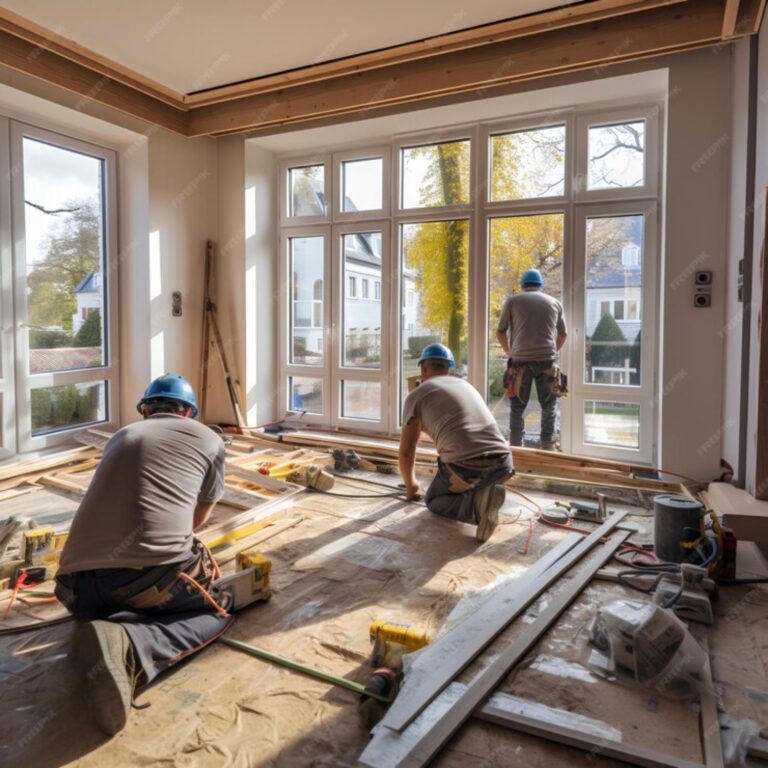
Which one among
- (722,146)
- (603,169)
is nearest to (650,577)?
(722,146)

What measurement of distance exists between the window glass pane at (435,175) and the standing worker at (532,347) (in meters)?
1.14

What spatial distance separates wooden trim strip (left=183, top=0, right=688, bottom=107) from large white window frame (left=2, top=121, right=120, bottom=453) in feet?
3.64

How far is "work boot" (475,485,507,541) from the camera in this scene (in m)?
3.31

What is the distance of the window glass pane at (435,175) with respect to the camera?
5359 mm

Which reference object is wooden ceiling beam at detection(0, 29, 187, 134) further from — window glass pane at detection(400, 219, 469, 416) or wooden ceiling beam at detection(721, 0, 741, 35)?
wooden ceiling beam at detection(721, 0, 741, 35)

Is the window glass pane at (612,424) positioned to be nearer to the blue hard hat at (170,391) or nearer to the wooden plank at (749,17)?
the wooden plank at (749,17)

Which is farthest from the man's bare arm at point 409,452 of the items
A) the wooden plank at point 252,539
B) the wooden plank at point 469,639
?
the wooden plank at point 469,639

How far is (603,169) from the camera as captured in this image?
480 centimetres

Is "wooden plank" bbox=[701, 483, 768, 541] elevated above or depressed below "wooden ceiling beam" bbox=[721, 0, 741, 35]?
below

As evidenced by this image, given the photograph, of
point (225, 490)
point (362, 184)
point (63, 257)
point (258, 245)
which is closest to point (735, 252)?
point (362, 184)

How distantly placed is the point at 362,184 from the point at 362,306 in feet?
4.07

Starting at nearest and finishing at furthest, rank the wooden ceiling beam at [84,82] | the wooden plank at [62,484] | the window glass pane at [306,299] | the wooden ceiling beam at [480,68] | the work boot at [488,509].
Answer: the work boot at [488,509] < the wooden ceiling beam at [480,68] < the wooden plank at [62,484] < the wooden ceiling beam at [84,82] < the window glass pane at [306,299]

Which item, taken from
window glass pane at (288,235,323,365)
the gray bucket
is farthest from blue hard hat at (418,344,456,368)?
window glass pane at (288,235,323,365)

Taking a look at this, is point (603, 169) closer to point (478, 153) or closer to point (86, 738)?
point (478, 153)
